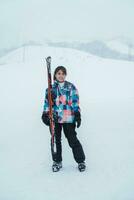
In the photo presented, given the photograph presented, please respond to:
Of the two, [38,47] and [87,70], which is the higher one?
[38,47]

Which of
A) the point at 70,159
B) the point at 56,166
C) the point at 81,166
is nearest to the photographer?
the point at 81,166

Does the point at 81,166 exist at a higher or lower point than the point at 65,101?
lower

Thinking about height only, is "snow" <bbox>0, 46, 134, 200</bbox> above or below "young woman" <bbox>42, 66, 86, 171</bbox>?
below

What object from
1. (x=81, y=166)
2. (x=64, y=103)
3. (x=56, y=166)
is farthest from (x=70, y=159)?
(x=64, y=103)

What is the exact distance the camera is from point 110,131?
1031 centimetres

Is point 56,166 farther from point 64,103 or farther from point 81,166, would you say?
point 64,103

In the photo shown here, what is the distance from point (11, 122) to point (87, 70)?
2642cm

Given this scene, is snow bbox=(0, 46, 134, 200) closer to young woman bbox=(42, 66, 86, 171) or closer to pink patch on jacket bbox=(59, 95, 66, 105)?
young woman bbox=(42, 66, 86, 171)

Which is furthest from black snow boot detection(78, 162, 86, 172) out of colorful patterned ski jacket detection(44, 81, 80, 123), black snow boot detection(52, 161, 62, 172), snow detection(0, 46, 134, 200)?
colorful patterned ski jacket detection(44, 81, 80, 123)

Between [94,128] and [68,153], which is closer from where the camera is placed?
[68,153]

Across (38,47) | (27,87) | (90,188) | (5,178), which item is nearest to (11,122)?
(5,178)

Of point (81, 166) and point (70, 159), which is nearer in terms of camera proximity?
point (81, 166)

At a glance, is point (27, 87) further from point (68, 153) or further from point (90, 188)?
point (90, 188)

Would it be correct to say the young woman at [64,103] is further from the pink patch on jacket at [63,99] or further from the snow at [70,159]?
the snow at [70,159]
